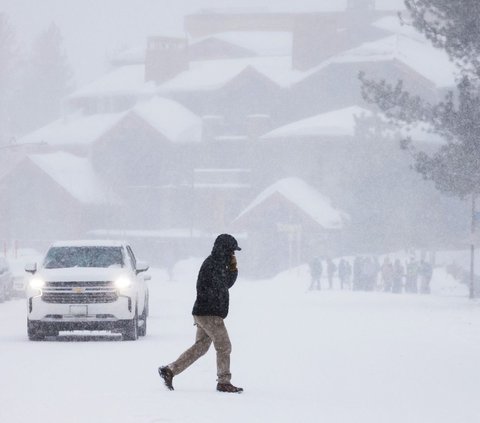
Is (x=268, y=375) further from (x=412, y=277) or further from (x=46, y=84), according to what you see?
(x=46, y=84)

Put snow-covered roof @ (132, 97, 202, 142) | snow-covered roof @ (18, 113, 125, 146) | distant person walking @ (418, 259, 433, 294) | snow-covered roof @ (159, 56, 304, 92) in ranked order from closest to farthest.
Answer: distant person walking @ (418, 259, 433, 294), snow-covered roof @ (132, 97, 202, 142), snow-covered roof @ (159, 56, 304, 92), snow-covered roof @ (18, 113, 125, 146)

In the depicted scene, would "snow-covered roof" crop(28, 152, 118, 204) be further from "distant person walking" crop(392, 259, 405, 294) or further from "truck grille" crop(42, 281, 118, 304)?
"truck grille" crop(42, 281, 118, 304)

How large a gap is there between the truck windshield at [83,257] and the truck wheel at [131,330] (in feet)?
4.32

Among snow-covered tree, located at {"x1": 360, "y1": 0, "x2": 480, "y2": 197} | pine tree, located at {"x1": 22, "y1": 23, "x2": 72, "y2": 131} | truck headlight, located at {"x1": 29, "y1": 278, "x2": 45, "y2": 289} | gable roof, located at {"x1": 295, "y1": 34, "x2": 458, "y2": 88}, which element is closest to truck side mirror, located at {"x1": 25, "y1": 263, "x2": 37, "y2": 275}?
truck headlight, located at {"x1": 29, "y1": 278, "x2": 45, "y2": 289}

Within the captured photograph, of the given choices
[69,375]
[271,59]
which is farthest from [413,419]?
[271,59]

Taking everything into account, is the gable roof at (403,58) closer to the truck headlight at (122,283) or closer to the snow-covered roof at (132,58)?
the snow-covered roof at (132,58)

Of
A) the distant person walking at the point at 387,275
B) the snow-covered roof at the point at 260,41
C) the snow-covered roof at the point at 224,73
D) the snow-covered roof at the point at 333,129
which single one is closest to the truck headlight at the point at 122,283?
the distant person walking at the point at 387,275

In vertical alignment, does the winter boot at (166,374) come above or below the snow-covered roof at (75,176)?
below

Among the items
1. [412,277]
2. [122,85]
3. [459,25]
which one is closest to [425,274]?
[412,277]

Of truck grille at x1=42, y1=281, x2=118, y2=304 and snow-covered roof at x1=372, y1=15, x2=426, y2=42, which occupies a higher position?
snow-covered roof at x1=372, y1=15, x2=426, y2=42

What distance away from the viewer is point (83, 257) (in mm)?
23750

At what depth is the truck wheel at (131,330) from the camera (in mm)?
22203

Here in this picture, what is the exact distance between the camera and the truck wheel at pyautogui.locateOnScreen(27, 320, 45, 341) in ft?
72.5

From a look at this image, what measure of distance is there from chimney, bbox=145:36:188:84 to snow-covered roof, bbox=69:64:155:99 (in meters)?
1.26
